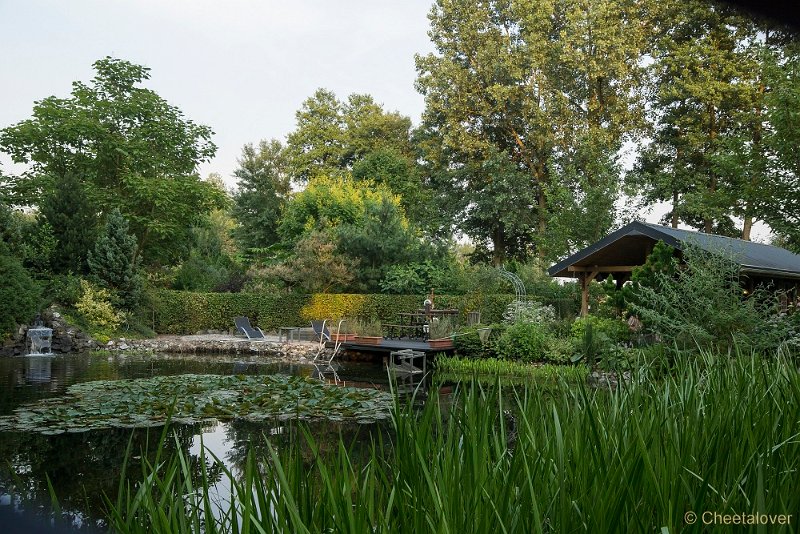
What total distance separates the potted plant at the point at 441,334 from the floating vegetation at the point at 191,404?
4.48m

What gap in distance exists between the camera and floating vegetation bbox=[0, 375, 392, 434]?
775 centimetres

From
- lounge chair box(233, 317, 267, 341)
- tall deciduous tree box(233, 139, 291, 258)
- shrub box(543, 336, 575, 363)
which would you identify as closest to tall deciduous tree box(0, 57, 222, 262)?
tall deciduous tree box(233, 139, 291, 258)

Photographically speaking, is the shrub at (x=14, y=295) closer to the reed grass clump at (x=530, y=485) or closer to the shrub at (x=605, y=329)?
the shrub at (x=605, y=329)

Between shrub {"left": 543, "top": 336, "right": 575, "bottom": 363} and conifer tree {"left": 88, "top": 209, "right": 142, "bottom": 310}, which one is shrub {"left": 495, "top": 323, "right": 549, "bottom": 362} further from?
conifer tree {"left": 88, "top": 209, "right": 142, "bottom": 310}

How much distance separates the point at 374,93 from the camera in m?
34.5

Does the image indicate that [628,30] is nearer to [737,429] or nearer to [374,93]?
[374,93]

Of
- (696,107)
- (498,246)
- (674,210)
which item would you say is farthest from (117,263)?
(696,107)

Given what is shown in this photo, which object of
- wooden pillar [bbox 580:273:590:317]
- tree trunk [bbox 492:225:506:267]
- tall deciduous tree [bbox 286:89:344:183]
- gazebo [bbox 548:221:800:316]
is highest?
tall deciduous tree [bbox 286:89:344:183]

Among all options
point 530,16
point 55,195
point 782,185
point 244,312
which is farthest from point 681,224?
point 55,195

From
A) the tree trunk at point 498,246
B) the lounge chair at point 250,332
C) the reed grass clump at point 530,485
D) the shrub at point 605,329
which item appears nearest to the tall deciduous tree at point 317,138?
the tree trunk at point 498,246

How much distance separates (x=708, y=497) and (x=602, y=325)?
12508 millimetres

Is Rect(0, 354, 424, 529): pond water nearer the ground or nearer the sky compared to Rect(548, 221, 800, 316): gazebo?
nearer the ground

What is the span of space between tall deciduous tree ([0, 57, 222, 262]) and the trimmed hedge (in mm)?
3958

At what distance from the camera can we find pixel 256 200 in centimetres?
3281
